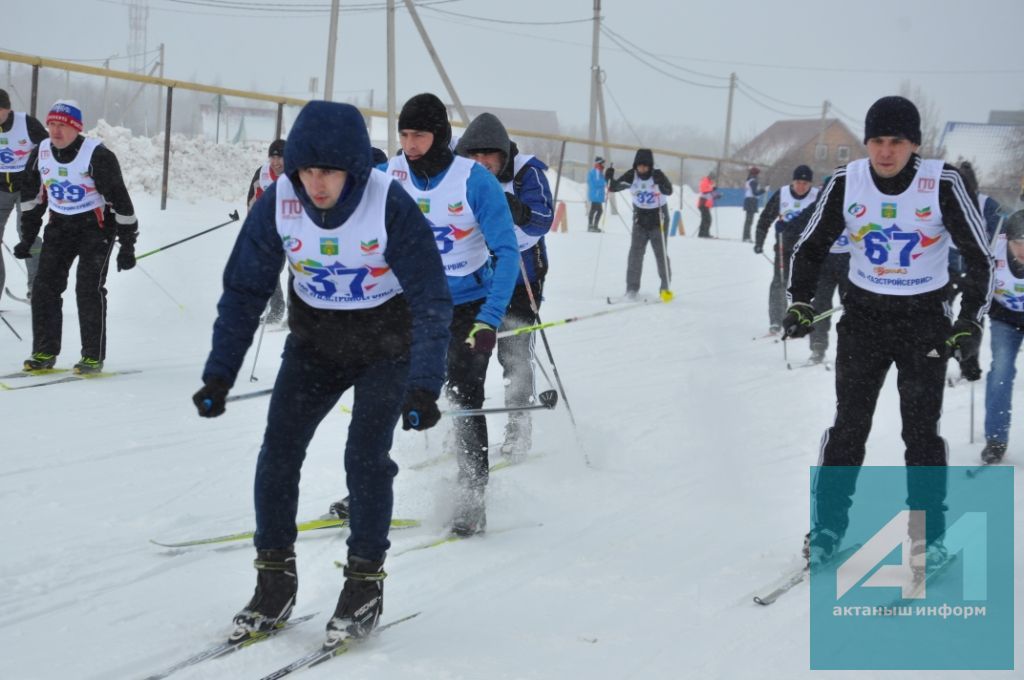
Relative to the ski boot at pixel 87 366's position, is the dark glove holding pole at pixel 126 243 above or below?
above

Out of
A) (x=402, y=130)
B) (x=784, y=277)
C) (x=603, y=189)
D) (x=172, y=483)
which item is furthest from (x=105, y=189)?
(x=603, y=189)

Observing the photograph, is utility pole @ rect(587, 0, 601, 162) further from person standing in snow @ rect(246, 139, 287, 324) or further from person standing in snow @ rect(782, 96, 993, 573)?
person standing in snow @ rect(782, 96, 993, 573)

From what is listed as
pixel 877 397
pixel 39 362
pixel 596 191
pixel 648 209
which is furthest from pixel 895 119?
pixel 596 191

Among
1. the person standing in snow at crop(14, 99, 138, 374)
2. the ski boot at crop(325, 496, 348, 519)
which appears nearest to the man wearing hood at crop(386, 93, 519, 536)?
the ski boot at crop(325, 496, 348, 519)

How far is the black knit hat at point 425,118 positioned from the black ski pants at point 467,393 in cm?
81

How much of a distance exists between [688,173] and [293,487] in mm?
39831

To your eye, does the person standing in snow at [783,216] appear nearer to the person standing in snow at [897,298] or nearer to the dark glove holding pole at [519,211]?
the dark glove holding pole at [519,211]

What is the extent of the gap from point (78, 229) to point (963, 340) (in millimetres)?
6070

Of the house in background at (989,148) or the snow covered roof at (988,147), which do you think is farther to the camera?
the snow covered roof at (988,147)

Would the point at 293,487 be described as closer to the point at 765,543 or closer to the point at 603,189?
the point at 765,543

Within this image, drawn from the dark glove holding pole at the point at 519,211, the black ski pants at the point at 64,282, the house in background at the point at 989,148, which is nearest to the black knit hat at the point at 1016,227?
the dark glove holding pole at the point at 519,211

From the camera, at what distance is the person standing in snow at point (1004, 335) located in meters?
6.30

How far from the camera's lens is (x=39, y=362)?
7.42 meters

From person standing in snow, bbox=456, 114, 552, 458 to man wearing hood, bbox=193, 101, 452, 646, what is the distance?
2489 mm
